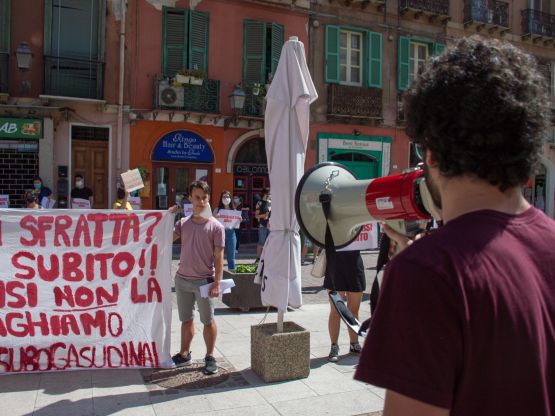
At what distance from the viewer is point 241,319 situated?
7121mm

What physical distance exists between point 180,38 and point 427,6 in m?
9.44

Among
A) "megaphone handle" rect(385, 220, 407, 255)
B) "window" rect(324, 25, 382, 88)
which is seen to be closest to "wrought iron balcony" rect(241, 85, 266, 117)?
"window" rect(324, 25, 382, 88)

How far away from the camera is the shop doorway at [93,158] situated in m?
15.4

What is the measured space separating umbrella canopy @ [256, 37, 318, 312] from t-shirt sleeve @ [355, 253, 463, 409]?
149 inches

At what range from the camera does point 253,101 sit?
17.2 meters

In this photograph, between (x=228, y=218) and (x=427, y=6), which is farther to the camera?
(x=427, y=6)

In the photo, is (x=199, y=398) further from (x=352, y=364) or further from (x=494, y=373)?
(x=494, y=373)

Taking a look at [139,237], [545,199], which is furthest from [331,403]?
[545,199]

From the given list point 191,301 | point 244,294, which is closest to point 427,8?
point 244,294

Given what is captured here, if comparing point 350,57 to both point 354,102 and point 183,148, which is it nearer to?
point 354,102

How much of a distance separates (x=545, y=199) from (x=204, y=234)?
21.4m

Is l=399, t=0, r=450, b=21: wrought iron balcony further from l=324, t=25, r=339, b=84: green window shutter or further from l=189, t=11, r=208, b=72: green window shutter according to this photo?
l=189, t=11, r=208, b=72: green window shutter

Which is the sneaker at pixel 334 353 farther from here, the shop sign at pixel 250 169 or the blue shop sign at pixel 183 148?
the shop sign at pixel 250 169

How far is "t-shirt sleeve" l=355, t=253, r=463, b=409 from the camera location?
1.13 metres
